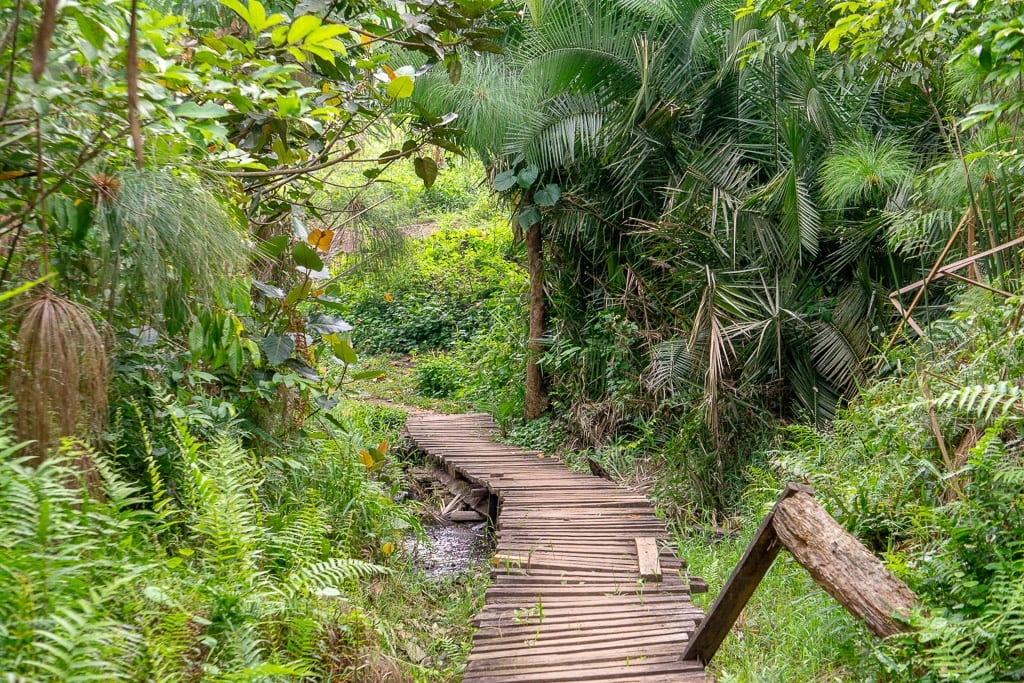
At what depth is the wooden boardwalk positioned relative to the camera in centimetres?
396

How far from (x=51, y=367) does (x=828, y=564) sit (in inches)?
118

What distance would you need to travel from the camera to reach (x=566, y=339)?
9031 mm

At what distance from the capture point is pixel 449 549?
732 centimetres

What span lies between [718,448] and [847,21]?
3.40 meters

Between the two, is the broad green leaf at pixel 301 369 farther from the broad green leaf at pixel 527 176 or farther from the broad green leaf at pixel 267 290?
the broad green leaf at pixel 527 176

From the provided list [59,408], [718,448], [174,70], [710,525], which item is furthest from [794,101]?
[59,408]

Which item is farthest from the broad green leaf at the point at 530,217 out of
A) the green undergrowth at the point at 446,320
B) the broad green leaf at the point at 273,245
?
the broad green leaf at the point at 273,245

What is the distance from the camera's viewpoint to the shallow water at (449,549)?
21.3 feet

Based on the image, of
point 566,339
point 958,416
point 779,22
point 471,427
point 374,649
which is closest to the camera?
point 374,649

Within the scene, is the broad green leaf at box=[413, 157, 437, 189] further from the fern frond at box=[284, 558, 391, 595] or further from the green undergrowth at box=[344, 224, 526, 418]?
the green undergrowth at box=[344, 224, 526, 418]

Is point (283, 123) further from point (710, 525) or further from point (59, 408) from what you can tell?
point (710, 525)

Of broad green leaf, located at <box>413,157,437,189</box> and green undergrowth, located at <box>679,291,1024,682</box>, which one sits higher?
broad green leaf, located at <box>413,157,437,189</box>

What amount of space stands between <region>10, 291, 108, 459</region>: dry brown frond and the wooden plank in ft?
10.8

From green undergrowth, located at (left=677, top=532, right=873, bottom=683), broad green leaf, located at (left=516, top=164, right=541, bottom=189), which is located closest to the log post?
green undergrowth, located at (left=677, top=532, right=873, bottom=683)
